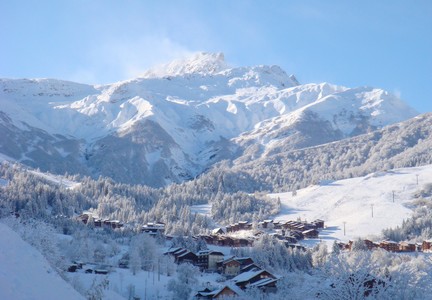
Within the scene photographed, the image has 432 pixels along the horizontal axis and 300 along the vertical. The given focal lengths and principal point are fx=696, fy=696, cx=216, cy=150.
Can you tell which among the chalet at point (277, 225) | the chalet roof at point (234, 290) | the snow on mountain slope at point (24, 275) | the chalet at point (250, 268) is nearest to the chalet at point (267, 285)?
the chalet roof at point (234, 290)

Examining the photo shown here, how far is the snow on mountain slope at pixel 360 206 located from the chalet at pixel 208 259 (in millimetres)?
A: 38164

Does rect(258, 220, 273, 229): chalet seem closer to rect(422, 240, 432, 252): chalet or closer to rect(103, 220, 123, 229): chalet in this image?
rect(103, 220, 123, 229): chalet

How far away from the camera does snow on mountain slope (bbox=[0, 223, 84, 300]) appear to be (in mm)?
29531

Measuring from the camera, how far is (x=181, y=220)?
162 meters

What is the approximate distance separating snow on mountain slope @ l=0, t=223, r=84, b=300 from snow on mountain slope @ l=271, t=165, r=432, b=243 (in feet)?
371

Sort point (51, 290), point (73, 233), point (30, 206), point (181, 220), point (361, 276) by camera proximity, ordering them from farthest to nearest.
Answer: point (181, 220), point (30, 206), point (73, 233), point (361, 276), point (51, 290)

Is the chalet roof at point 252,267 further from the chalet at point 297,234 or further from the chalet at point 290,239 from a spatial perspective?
the chalet at point 297,234

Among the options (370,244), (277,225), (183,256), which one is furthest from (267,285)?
(277,225)

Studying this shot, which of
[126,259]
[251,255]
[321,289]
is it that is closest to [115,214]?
[251,255]

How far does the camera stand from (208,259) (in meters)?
112

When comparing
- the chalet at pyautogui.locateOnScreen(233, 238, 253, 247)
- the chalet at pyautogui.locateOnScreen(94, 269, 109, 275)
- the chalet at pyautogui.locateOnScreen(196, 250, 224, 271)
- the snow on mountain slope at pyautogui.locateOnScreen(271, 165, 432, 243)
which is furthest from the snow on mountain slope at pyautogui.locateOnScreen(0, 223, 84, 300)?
the snow on mountain slope at pyautogui.locateOnScreen(271, 165, 432, 243)

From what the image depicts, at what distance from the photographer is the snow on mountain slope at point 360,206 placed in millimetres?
151750

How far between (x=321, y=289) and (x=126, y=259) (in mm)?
55253

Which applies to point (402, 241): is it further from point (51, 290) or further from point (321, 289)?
point (51, 290)
